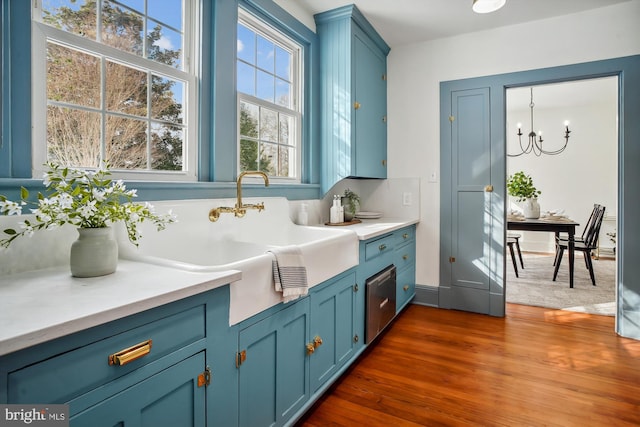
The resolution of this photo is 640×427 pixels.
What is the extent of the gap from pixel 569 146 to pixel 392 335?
5869mm

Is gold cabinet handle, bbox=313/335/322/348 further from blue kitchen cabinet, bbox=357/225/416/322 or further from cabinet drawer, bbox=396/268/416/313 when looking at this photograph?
cabinet drawer, bbox=396/268/416/313

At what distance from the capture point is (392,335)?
2898mm

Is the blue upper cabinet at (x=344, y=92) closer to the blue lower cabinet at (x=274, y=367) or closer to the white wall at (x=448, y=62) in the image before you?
the white wall at (x=448, y=62)

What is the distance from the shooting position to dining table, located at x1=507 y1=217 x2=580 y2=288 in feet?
14.2

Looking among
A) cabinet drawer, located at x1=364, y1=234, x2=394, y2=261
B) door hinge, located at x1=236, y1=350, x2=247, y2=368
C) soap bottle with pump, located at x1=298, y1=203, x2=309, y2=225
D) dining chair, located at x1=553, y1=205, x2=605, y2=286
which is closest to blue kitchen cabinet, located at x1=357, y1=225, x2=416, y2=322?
cabinet drawer, located at x1=364, y1=234, x2=394, y2=261

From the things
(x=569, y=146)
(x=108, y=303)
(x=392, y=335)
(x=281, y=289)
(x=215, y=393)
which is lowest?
(x=392, y=335)

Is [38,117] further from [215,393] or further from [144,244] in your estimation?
[215,393]

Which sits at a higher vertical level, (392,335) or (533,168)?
(533,168)

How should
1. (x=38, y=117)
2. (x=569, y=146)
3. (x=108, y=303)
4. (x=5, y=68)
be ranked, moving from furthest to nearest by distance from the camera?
(x=569, y=146) < (x=38, y=117) < (x=5, y=68) < (x=108, y=303)

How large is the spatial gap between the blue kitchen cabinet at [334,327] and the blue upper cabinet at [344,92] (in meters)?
1.11

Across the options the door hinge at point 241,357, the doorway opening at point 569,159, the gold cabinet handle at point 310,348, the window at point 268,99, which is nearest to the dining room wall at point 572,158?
the doorway opening at point 569,159

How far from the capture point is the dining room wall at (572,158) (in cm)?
636

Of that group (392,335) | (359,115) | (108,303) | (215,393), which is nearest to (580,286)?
(392,335)

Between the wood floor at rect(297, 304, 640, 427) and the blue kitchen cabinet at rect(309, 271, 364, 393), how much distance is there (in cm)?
17
